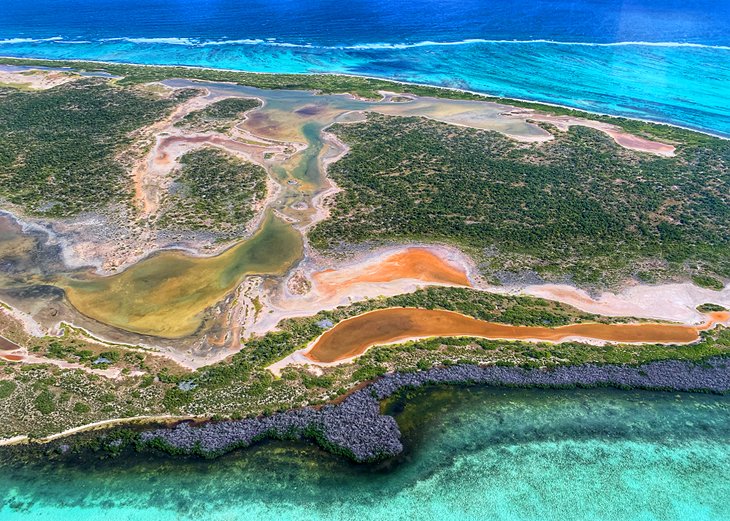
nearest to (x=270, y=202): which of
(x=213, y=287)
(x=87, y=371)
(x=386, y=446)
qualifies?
A: (x=213, y=287)

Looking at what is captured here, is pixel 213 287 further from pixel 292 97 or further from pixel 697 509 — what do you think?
pixel 292 97

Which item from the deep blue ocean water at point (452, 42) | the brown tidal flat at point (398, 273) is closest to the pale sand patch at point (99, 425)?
the brown tidal flat at point (398, 273)

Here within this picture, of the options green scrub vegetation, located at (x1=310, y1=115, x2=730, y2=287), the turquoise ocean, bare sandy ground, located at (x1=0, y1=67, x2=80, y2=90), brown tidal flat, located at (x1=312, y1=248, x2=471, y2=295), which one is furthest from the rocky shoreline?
bare sandy ground, located at (x1=0, y1=67, x2=80, y2=90)

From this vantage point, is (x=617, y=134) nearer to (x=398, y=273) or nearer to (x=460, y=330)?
(x=398, y=273)

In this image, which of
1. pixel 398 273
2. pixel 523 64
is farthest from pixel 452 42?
pixel 398 273

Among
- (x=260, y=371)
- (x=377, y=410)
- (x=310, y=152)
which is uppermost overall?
(x=310, y=152)

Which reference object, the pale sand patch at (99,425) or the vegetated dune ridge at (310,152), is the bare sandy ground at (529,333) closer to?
A: the vegetated dune ridge at (310,152)
